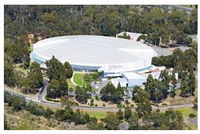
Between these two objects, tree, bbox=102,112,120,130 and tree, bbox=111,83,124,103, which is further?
tree, bbox=111,83,124,103

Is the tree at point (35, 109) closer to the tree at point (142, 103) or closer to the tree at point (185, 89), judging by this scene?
the tree at point (142, 103)

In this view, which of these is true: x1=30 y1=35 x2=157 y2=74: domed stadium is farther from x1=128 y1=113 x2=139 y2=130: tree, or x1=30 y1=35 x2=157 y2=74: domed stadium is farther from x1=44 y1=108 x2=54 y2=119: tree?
x1=128 y1=113 x2=139 y2=130: tree

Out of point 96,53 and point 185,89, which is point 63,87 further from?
point 185,89

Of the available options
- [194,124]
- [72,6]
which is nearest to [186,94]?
[194,124]

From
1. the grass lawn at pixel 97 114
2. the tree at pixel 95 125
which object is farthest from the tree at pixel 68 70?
the tree at pixel 95 125

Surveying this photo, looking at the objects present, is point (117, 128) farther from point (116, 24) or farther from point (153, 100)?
point (116, 24)

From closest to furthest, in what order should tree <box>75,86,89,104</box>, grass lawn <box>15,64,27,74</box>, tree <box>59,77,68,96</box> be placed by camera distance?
tree <box>75,86,89,104</box>
tree <box>59,77,68,96</box>
grass lawn <box>15,64,27,74</box>

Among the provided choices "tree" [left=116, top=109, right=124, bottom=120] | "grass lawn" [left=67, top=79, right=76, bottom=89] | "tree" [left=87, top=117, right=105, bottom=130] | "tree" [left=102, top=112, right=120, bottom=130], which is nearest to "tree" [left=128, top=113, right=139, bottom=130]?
"tree" [left=102, top=112, right=120, bottom=130]

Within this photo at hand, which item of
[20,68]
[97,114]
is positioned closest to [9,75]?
[20,68]

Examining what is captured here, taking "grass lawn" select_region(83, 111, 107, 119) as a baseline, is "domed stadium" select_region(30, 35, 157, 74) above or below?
above
